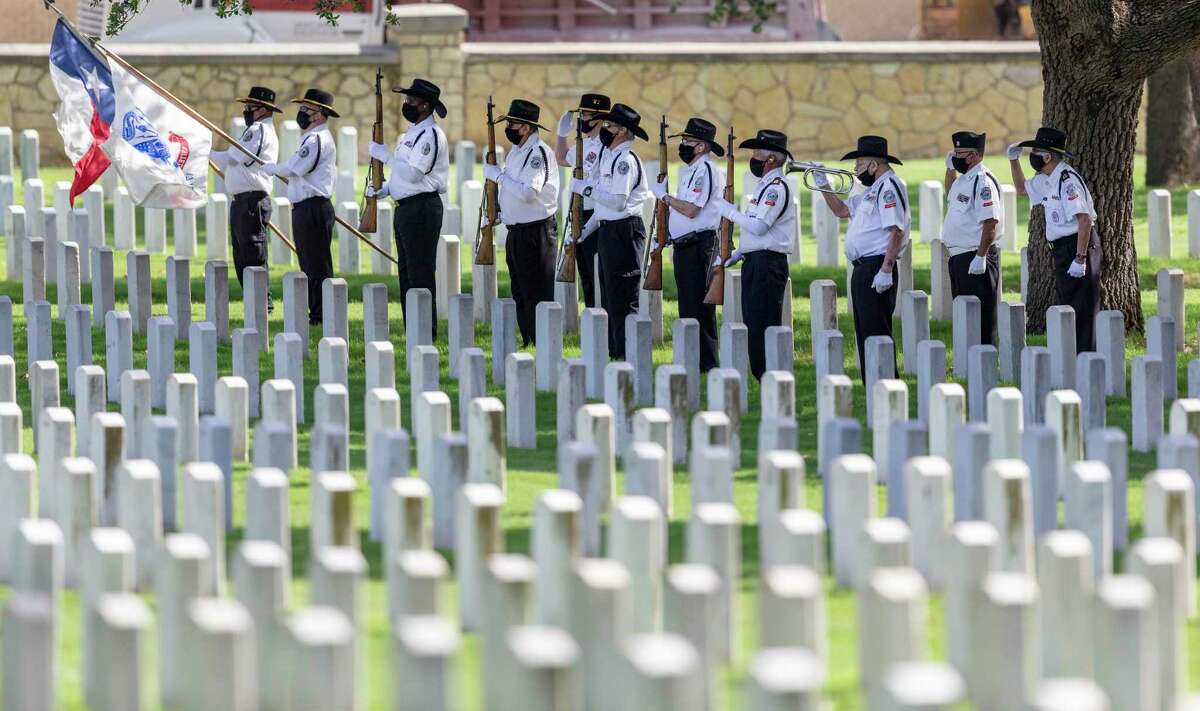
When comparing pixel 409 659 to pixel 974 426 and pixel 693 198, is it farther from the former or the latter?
pixel 693 198

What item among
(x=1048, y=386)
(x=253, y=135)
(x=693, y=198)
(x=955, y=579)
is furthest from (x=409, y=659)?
(x=253, y=135)

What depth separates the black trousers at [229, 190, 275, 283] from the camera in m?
14.6

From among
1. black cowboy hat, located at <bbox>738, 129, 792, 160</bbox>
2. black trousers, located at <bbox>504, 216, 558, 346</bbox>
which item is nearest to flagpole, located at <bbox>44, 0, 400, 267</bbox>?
black trousers, located at <bbox>504, 216, 558, 346</bbox>

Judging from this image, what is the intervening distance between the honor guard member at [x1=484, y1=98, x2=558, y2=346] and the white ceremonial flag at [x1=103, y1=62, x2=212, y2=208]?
1786 millimetres

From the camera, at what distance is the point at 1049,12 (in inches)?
520

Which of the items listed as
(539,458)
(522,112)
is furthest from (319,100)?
(539,458)

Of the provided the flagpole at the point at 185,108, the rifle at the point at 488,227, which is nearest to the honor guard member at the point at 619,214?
the rifle at the point at 488,227

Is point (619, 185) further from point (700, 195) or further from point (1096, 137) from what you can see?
point (1096, 137)

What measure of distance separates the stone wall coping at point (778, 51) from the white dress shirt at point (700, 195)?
→ 1080 centimetres

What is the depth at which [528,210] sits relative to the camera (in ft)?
44.5

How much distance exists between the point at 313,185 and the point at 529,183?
5.49ft

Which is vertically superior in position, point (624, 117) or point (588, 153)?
point (624, 117)

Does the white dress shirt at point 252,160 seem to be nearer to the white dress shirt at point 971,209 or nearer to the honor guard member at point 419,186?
the honor guard member at point 419,186

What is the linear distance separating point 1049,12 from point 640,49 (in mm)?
10727
